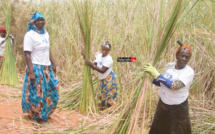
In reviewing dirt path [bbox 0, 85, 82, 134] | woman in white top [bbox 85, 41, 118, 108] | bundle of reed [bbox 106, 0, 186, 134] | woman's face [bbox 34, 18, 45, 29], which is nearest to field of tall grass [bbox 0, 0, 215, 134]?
bundle of reed [bbox 106, 0, 186, 134]

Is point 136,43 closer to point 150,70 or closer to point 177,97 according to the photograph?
point 177,97

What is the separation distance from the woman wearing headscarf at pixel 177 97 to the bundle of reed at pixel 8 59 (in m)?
4.06

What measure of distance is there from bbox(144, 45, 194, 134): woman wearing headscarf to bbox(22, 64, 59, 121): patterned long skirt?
1.63 m

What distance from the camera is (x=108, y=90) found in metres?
4.68

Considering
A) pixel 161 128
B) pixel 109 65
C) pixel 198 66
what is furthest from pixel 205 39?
pixel 161 128

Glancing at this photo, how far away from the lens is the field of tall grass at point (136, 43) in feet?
8.63

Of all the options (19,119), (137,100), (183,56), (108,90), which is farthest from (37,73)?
(183,56)

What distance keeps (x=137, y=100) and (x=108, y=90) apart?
7.44ft

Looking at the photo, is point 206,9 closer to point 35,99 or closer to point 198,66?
point 198,66

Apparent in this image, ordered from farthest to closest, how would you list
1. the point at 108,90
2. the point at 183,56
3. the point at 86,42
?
the point at 108,90 → the point at 86,42 → the point at 183,56

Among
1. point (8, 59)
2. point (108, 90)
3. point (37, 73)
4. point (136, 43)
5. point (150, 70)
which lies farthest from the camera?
point (8, 59)

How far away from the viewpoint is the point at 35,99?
3.61 meters

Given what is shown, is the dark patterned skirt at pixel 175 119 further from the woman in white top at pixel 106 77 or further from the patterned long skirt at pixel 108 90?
the patterned long skirt at pixel 108 90

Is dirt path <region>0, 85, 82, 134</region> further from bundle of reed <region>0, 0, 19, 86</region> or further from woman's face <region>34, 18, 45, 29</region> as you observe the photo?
woman's face <region>34, 18, 45, 29</region>
